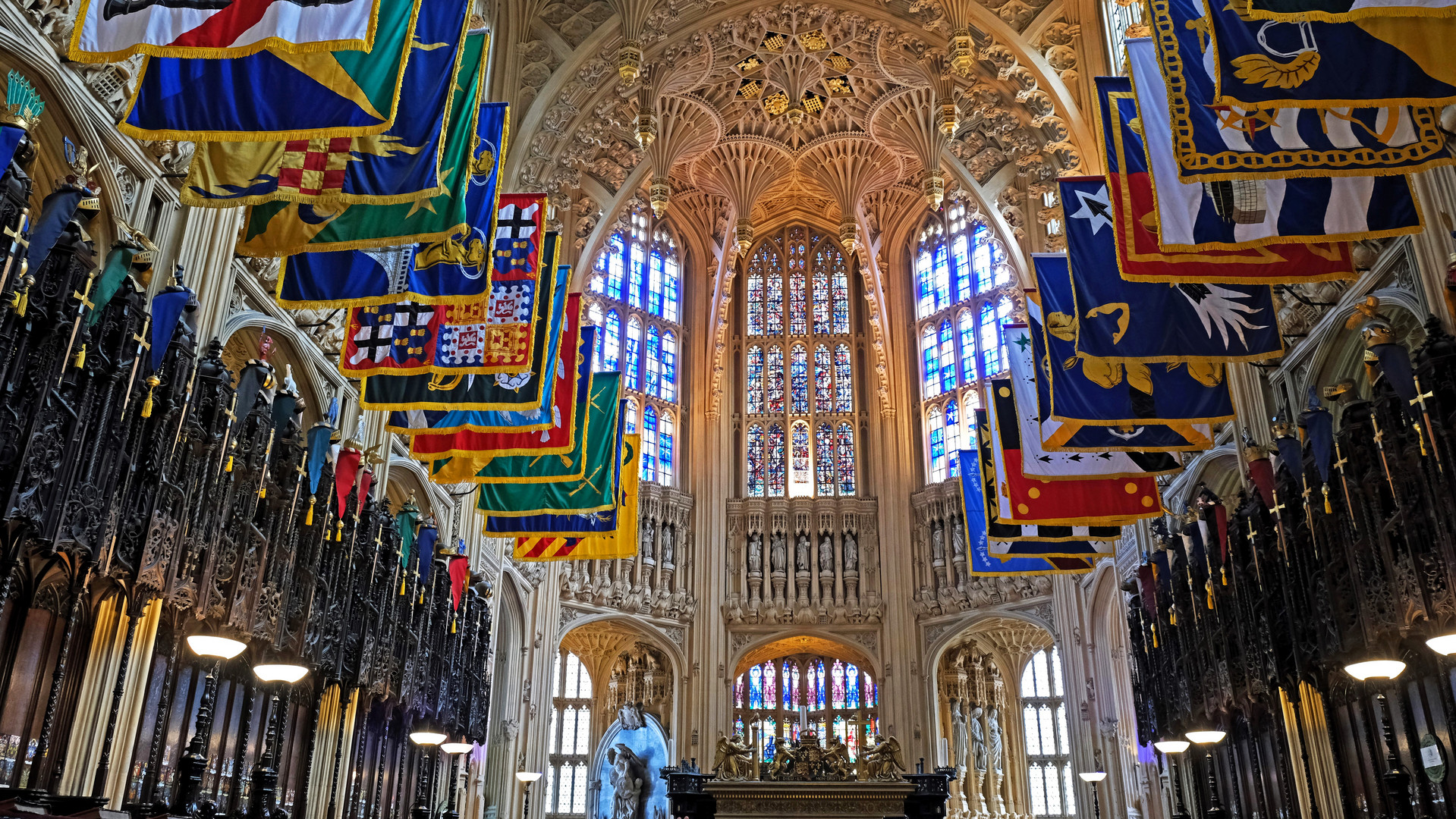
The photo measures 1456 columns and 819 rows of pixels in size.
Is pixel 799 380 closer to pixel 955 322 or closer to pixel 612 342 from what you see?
pixel 955 322

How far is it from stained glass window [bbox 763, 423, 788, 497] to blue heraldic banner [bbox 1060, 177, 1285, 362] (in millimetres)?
21514

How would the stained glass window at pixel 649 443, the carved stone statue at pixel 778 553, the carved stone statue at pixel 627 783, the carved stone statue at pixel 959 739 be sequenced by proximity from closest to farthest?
the carved stone statue at pixel 627 783
the carved stone statue at pixel 959 739
the carved stone statue at pixel 778 553
the stained glass window at pixel 649 443

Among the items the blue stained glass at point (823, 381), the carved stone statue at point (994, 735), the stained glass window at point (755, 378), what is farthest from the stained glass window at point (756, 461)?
the carved stone statue at point (994, 735)

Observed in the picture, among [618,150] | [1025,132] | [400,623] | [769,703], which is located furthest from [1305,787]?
[618,150]

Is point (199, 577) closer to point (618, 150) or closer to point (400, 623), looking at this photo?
point (400, 623)

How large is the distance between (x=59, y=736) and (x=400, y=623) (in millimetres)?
7715

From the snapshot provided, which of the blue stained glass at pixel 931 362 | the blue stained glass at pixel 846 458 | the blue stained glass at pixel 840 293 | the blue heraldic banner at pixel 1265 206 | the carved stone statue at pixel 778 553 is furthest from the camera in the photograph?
the blue stained glass at pixel 840 293

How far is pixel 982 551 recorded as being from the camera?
22172 mm

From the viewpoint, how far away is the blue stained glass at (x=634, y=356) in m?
33.0

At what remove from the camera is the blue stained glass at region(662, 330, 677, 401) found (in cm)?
3400

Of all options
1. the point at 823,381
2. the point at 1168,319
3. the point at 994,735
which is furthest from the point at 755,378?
the point at 1168,319

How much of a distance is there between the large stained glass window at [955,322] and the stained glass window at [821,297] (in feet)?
9.83

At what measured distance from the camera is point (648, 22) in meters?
26.6

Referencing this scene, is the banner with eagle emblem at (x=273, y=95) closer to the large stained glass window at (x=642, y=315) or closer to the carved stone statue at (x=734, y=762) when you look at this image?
the carved stone statue at (x=734, y=762)
